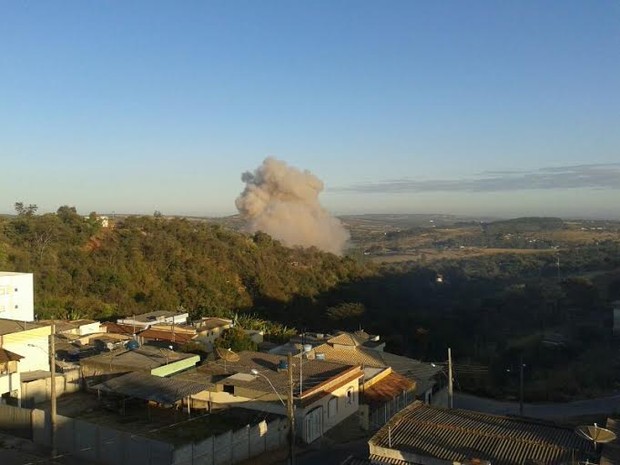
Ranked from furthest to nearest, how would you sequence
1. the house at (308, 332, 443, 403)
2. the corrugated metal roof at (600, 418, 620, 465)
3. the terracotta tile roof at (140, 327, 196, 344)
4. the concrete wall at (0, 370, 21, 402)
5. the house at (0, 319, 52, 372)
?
the terracotta tile roof at (140, 327, 196, 344), the house at (308, 332, 443, 403), the house at (0, 319, 52, 372), the concrete wall at (0, 370, 21, 402), the corrugated metal roof at (600, 418, 620, 465)

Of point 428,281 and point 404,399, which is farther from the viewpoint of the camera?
point 428,281

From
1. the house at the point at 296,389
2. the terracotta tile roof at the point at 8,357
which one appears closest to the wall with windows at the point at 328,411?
the house at the point at 296,389

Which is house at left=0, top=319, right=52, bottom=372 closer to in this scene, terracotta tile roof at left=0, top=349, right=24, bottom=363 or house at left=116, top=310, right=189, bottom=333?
terracotta tile roof at left=0, top=349, right=24, bottom=363

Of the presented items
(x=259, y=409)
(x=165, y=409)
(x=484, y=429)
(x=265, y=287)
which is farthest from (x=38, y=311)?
(x=484, y=429)

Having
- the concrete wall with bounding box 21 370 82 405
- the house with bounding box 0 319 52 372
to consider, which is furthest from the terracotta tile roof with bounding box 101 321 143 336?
the concrete wall with bounding box 21 370 82 405

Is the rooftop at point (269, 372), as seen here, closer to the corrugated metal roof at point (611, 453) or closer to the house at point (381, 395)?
the house at point (381, 395)

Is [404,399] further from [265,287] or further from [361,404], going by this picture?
[265,287]

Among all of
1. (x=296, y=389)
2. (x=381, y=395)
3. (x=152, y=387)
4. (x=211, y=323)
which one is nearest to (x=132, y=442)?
(x=152, y=387)
